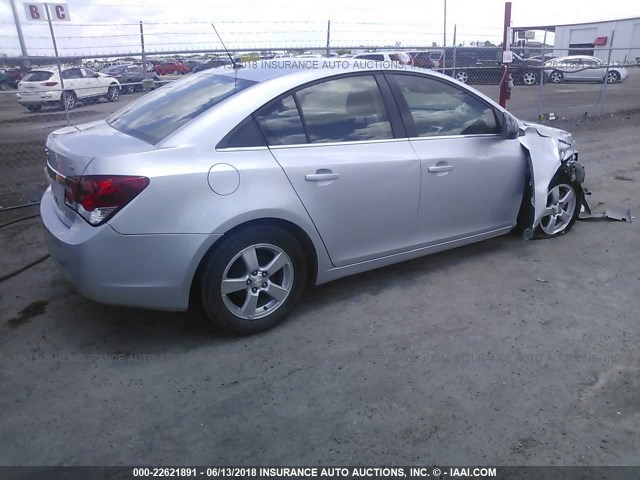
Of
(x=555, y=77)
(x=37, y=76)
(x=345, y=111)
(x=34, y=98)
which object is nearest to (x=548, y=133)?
(x=345, y=111)

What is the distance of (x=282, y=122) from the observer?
3469mm

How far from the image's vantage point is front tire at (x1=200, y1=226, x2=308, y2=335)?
321cm

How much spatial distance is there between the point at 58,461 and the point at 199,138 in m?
1.81

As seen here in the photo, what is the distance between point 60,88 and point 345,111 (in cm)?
662

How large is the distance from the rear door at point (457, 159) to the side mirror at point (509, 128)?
44 mm

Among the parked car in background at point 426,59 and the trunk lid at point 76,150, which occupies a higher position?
the trunk lid at point 76,150

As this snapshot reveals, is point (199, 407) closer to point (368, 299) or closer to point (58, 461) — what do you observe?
point (58, 461)

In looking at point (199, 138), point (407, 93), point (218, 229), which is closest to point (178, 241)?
point (218, 229)

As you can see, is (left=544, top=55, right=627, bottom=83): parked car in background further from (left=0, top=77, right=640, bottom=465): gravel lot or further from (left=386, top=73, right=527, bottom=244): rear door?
(left=0, top=77, right=640, bottom=465): gravel lot

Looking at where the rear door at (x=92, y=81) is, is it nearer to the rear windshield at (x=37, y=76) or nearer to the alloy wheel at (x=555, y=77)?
the rear windshield at (x=37, y=76)

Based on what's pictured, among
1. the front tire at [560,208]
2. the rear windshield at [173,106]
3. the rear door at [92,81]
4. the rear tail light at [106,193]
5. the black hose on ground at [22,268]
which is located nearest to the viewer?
the rear tail light at [106,193]

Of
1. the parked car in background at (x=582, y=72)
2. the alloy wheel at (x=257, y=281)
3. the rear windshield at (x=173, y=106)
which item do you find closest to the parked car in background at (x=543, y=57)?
the parked car in background at (x=582, y=72)

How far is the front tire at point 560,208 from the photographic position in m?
4.88

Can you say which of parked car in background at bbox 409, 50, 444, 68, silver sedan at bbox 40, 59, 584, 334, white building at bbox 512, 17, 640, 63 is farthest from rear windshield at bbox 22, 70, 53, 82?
white building at bbox 512, 17, 640, 63
